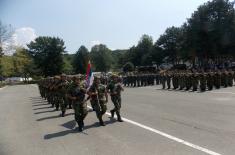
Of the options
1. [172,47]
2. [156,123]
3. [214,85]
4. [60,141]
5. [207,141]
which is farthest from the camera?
[172,47]

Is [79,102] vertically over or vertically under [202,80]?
over

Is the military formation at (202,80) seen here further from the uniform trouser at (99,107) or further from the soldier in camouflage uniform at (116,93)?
the uniform trouser at (99,107)

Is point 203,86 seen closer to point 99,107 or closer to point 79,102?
point 99,107

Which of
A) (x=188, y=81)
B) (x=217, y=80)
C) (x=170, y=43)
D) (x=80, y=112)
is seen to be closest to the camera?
(x=80, y=112)

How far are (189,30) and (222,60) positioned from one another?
7.36m

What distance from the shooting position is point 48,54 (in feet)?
383

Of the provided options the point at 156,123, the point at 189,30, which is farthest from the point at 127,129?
the point at 189,30

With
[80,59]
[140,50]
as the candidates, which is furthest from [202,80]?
[80,59]

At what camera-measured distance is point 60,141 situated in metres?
10.4

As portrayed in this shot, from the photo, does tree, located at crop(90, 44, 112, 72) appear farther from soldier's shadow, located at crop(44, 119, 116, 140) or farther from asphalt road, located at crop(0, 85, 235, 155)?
soldier's shadow, located at crop(44, 119, 116, 140)

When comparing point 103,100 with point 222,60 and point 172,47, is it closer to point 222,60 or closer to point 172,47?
point 222,60

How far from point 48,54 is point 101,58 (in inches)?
1572

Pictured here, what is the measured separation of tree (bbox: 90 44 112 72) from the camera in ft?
502

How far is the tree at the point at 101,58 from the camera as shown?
502 ft
